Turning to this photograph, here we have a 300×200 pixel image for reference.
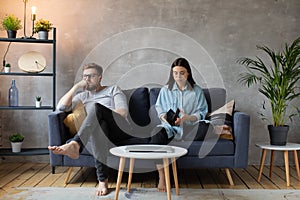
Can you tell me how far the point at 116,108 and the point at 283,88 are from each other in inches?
61.6

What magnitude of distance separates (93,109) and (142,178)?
2.82ft

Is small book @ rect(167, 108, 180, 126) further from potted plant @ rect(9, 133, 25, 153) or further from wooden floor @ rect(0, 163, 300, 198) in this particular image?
potted plant @ rect(9, 133, 25, 153)

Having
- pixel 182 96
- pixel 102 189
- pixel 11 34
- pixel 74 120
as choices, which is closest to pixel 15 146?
pixel 74 120

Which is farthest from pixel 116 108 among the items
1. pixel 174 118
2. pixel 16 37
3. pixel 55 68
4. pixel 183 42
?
pixel 16 37

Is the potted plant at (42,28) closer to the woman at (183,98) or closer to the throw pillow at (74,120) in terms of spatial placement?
the throw pillow at (74,120)

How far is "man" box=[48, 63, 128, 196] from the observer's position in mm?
3195

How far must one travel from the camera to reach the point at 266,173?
3.97m

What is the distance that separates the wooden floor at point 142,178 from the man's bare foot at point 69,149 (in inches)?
15.4

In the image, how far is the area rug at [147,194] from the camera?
306cm

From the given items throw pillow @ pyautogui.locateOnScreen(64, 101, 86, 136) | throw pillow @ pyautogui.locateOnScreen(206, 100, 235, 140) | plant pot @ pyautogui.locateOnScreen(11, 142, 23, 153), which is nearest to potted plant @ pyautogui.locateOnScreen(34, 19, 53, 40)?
throw pillow @ pyautogui.locateOnScreen(64, 101, 86, 136)

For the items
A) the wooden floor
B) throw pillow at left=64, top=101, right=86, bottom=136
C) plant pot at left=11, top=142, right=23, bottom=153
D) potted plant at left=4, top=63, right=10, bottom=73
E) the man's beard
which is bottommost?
the wooden floor

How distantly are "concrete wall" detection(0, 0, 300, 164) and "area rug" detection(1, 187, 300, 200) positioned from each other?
128 centimetres

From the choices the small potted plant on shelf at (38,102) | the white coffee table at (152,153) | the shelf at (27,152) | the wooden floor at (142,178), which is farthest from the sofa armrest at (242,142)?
the small potted plant on shelf at (38,102)

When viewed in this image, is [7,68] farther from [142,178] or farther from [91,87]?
[142,178]
